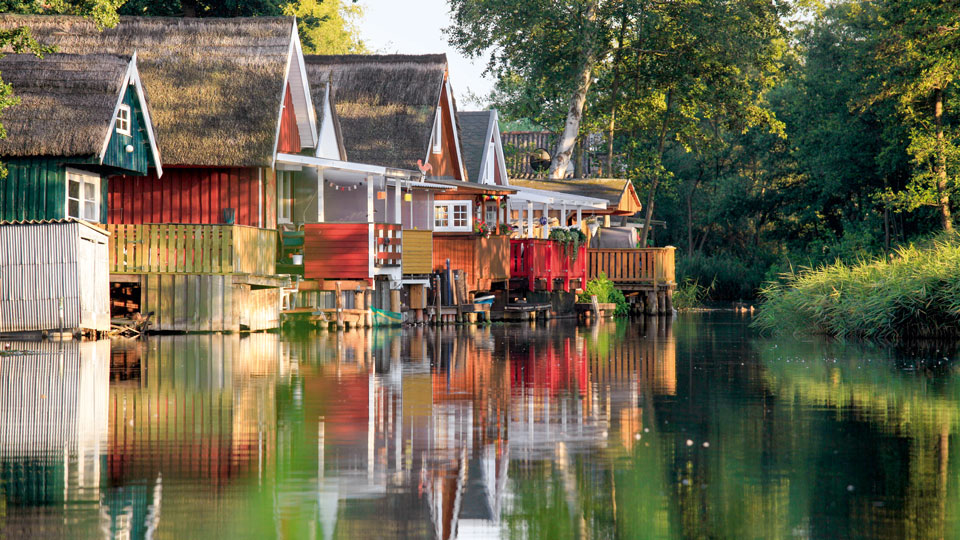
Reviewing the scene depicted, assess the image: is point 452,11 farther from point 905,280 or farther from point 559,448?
point 559,448

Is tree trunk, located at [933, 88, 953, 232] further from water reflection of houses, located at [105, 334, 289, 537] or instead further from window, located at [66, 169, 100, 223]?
water reflection of houses, located at [105, 334, 289, 537]

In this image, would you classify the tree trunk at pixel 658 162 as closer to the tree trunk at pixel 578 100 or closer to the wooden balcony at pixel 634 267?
the tree trunk at pixel 578 100

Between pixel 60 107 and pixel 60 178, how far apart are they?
146 centimetres

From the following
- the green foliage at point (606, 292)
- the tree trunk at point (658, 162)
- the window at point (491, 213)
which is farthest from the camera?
the tree trunk at point (658, 162)

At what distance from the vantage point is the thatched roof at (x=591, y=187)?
2035 inches

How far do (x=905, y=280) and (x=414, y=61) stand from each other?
20371 mm

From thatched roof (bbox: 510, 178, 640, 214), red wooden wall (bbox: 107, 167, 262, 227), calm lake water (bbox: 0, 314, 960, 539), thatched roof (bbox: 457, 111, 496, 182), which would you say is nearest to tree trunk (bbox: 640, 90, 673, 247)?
thatched roof (bbox: 510, 178, 640, 214)

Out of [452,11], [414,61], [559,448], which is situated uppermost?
[452,11]

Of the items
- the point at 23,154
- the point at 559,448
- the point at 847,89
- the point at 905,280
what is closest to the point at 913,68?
the point at 847,89

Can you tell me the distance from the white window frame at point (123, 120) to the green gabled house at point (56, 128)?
0.89 ft

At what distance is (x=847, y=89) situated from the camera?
5734 cm

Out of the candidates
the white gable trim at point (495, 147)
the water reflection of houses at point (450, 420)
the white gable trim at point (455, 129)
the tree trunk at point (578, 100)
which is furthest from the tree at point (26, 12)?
the tree trunk at point (578, 100)

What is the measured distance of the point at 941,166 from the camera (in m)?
49.2

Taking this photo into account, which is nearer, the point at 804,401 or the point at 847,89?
the point at 804,401
